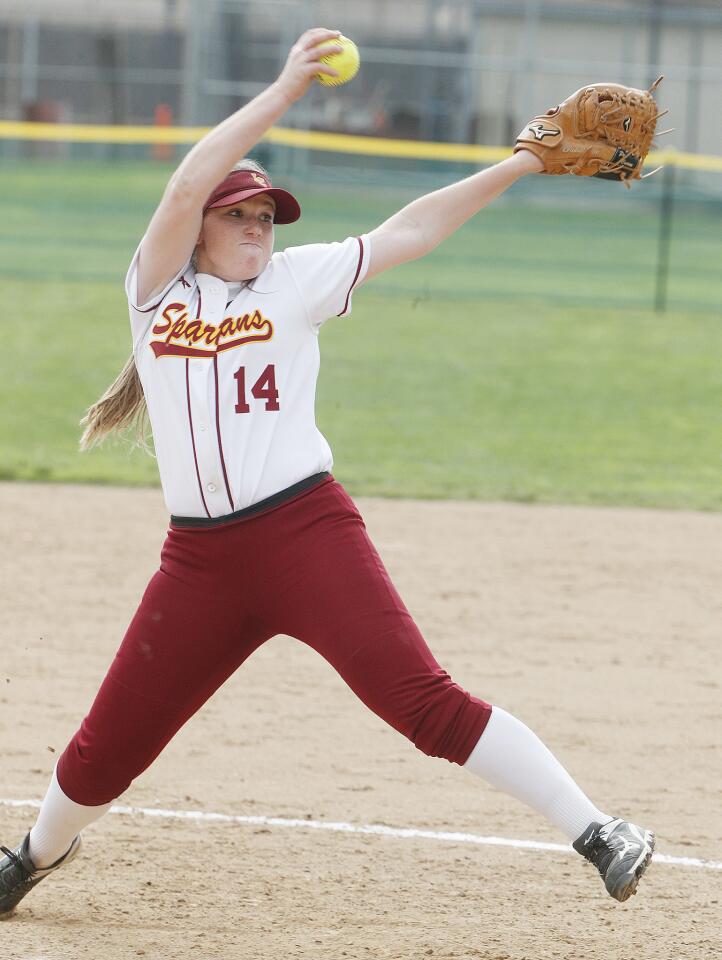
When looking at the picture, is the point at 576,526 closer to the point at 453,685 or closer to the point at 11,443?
the point at 11,443

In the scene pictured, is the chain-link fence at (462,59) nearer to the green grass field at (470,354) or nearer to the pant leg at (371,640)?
the green grass field at (470,354)

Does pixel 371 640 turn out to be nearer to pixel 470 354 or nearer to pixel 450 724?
pixel 450 724

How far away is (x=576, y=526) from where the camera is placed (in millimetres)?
8734

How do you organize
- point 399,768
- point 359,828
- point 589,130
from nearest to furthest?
1. point 589,130
2. point 359,828
3. point 399,768

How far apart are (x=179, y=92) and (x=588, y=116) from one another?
31.0 metres

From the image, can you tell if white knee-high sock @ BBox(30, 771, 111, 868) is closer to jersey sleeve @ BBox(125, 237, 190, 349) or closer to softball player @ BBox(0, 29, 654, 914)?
softball player @ BBox(0, 29, 654, 914)

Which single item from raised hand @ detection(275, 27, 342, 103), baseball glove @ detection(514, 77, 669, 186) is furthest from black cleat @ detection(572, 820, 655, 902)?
raised hand @ detection(275, 27, 342, 103)

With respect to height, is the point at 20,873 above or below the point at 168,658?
below

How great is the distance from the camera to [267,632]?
3.59m

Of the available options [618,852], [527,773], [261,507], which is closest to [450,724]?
[527,773]

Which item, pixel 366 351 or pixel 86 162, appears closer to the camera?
pixel 366 351

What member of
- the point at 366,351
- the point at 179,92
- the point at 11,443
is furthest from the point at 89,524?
the point at 179,92

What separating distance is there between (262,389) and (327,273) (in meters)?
0.34

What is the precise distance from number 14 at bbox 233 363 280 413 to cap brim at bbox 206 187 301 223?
43 centimetres
